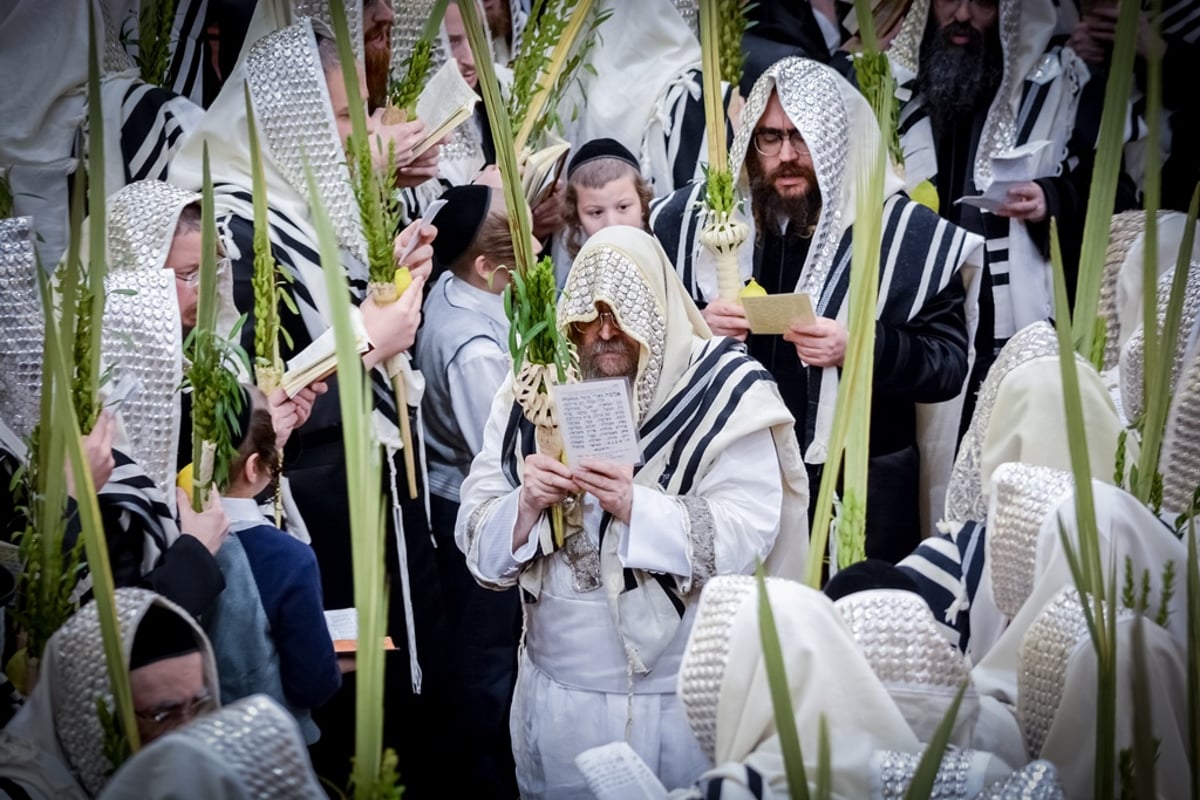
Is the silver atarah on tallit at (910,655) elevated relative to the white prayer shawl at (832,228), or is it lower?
lower

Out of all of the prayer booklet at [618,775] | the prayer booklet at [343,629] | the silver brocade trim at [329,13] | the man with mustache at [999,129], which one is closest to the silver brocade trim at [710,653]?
the prayer booklet at [618,775]

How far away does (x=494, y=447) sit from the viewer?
456cm

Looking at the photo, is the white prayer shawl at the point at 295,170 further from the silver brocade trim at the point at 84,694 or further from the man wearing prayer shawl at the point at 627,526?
the silver brocade trim at the point at 84,694

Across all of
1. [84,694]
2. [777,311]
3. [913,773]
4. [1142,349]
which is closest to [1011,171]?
[1142,349]

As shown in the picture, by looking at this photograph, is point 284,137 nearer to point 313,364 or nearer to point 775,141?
point 313,364

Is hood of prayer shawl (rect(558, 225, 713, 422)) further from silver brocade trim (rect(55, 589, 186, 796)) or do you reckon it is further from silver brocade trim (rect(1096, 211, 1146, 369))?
silver brocade trim (rect(55, 589, 186, 796))

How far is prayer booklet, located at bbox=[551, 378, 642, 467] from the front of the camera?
163 inches

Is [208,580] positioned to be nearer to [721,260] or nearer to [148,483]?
[148,483]

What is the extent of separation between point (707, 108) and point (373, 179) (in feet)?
3.19

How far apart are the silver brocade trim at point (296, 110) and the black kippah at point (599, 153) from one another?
2.59ft

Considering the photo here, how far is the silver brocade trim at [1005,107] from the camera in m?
5.53

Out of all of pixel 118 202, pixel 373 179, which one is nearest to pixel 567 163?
pixel 373 179

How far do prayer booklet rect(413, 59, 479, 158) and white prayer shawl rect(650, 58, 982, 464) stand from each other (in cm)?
67

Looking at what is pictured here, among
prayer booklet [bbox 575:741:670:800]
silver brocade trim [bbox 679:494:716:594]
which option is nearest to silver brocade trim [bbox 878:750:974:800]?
prayer booklet [bbox 575:741:670:800]
